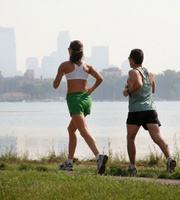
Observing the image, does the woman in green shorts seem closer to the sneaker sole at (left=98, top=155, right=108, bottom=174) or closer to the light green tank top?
the sneaker sole at (left=98, top=155, right=108, bottom=174)

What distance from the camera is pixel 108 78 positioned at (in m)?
159

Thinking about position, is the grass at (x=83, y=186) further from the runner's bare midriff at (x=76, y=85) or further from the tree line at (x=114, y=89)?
the tree line at (x=114, y=89)

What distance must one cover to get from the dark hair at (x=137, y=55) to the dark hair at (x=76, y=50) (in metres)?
0.71

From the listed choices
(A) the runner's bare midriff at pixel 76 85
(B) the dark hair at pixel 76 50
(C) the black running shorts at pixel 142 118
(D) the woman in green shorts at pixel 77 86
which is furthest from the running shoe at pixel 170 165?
(B) the dark hair at pixel 76 50

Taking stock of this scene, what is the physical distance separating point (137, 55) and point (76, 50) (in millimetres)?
840

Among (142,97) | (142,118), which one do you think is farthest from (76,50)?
(142,118)

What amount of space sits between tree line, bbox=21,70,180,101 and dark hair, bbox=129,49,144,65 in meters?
126

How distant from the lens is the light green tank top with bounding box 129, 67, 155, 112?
32.7 feet

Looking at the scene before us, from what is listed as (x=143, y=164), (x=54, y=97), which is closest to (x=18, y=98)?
(x=54, y=97)

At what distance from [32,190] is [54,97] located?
18084 centimetres

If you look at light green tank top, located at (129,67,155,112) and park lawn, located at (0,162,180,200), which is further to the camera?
light green tank top, located at (129,67,155,112)

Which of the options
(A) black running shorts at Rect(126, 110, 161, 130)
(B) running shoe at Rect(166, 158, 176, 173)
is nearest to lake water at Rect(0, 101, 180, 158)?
(A) black running shorts at Rect(126, 110, 161, 130)

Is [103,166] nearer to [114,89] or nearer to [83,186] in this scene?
[83,186]

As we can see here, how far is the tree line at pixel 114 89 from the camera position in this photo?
15438 cm
